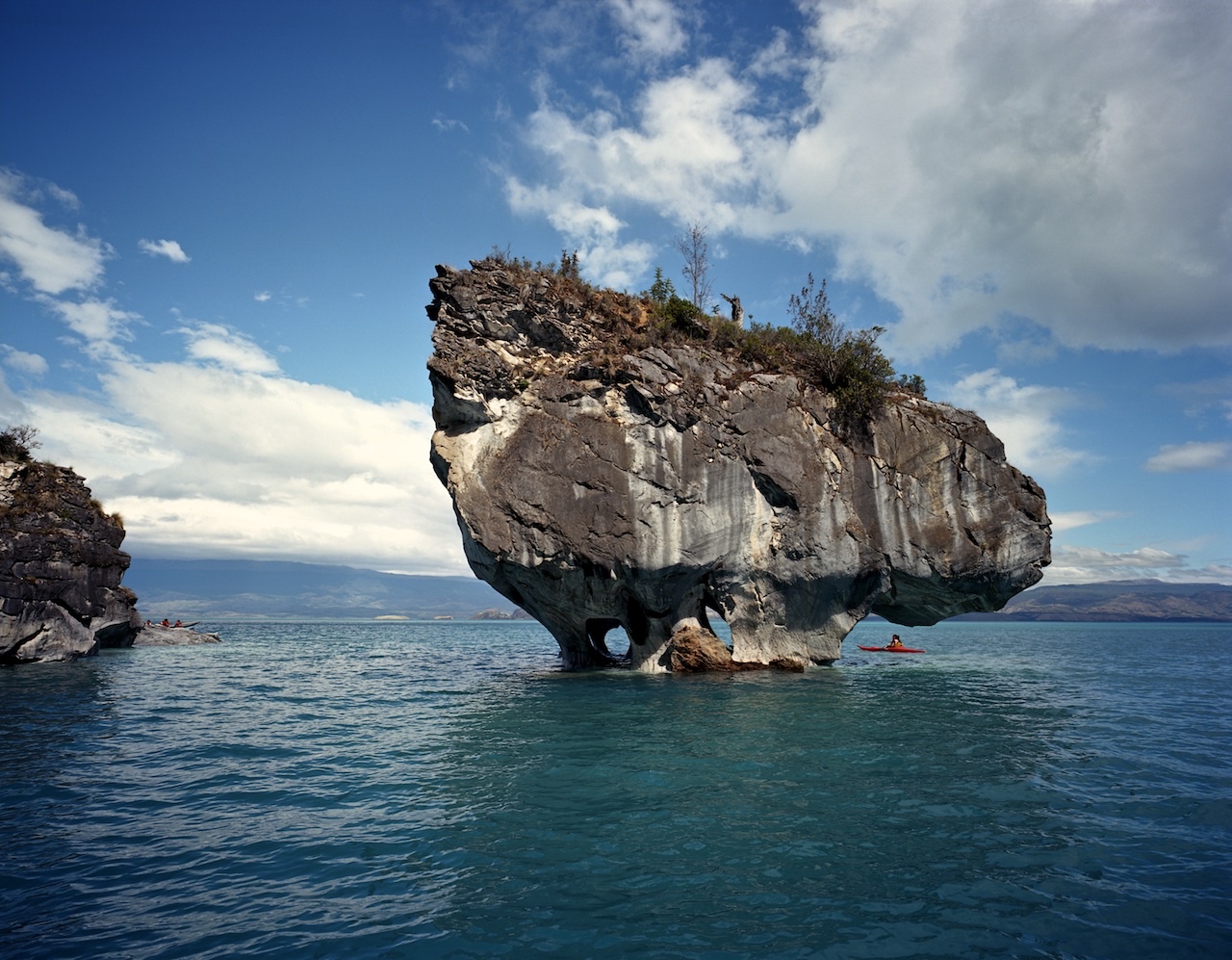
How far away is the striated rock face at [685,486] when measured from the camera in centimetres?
2459

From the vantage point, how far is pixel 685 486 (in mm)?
25500

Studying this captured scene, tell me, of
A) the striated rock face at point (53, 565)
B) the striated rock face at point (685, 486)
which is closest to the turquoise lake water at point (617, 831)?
the striated rock face at point (685, 486)

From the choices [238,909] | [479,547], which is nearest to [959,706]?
[479,547]

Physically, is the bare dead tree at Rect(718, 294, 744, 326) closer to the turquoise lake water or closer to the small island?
the turquoise lake water

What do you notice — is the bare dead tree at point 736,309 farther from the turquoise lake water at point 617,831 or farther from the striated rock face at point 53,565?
the striated rock face at point 53,565

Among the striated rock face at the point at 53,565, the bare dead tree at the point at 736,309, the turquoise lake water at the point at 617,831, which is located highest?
the bare dead tree at the point at 736,309

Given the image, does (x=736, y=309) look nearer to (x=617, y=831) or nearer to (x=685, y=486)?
(x=685, y=486)

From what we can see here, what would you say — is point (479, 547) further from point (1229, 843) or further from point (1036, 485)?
point (1036, 485)

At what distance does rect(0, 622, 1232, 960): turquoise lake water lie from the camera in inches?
260

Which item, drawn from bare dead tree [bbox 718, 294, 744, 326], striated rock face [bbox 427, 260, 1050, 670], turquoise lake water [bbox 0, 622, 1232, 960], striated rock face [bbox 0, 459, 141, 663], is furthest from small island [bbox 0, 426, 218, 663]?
bare dead tree [bbox 718, 294, 744, 326]

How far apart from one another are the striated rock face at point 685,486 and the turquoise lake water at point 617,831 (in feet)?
23.6

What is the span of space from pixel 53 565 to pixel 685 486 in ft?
101

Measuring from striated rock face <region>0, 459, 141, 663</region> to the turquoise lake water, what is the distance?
15.7m

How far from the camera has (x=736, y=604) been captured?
87.4 ft
